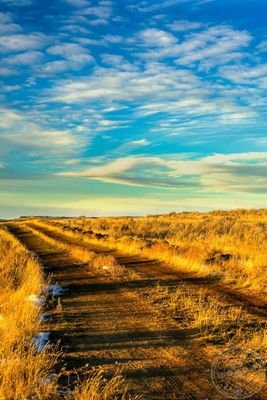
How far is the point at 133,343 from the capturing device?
7.98 meters

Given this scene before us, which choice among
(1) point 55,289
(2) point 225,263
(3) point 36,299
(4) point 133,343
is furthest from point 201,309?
(2) point 225,263

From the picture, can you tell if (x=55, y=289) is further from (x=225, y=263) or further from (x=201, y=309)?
(x=225, y=263)

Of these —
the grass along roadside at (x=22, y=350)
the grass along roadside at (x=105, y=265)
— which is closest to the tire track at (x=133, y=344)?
the grass along roadside at (x=22, y=350)

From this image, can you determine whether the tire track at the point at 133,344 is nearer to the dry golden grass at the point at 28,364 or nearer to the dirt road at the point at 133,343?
the dirt road at the point at 133,343

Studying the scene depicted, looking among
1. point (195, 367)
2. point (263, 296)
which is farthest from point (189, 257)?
point (195, 367)

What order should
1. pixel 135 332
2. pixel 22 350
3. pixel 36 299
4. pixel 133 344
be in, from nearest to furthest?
1. pixel 22 350
2. pixel 133 344
3. pixel 135 332
4. pixel 36 299

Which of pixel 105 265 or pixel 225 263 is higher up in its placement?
pixel 225 263

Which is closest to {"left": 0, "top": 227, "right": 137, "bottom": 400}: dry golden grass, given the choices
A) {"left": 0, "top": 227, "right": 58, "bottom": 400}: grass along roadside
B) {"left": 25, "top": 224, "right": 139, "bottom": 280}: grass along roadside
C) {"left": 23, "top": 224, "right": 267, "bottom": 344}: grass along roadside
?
{"left": 0, "top": 227, "right": 58, "bottom": 400}: grass along roadside

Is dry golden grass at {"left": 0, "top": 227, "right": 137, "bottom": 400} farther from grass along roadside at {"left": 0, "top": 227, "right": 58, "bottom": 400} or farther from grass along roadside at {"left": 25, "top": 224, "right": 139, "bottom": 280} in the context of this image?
grass along roadside at {"left": 25, "top": 224, "right": 139, "bottom": 280}

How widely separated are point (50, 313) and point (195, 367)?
467cm

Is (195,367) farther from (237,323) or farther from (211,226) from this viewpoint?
(211,226)

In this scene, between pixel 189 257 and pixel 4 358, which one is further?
pixel 189 257

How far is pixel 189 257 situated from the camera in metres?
19.7

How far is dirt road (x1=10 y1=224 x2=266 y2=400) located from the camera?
6078 millimetres
